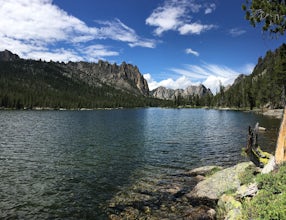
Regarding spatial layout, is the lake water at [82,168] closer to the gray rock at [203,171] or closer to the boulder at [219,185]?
the gray rock at [203,171]

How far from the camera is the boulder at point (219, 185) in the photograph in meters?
21.0

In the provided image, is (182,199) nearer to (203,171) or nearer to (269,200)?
(203,171)

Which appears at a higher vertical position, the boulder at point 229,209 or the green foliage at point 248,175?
the green foliage at point 248,175

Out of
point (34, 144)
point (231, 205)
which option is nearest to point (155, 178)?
point (231, 205)

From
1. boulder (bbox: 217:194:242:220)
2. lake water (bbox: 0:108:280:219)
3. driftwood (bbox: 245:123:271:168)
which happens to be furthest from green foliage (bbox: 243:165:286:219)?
lake water (bbox: 0:108:280:219)

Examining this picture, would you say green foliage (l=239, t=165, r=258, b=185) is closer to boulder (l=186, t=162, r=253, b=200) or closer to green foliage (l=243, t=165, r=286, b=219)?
boulder (l=186, t=162, r=253, b=200)

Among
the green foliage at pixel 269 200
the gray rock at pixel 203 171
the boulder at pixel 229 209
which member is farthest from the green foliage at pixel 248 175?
the gray rock at pixel 203 171

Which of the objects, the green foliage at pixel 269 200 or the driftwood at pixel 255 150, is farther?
the driftwood at pixel 255 150

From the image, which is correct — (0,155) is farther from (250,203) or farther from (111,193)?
(250,203)

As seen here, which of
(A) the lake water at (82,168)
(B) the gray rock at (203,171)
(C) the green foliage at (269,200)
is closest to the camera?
(C) the green foliage at (269,200)

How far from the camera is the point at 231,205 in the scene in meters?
16.4

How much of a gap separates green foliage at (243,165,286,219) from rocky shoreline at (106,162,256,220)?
1499mm

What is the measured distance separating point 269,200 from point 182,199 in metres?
10.1

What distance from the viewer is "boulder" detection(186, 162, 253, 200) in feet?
69.0
